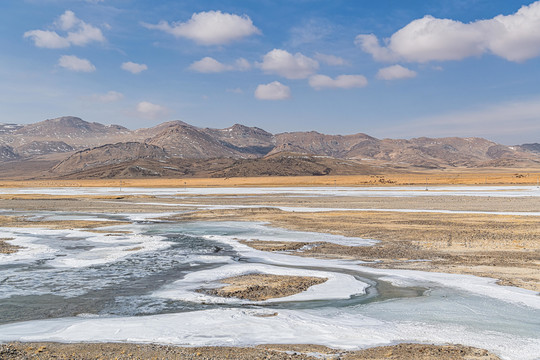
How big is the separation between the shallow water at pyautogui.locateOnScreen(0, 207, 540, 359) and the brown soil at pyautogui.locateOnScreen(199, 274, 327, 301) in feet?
1.70

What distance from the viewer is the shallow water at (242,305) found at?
33.1 feet

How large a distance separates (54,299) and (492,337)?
1194 centimetres

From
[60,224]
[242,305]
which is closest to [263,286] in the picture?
[242,305]

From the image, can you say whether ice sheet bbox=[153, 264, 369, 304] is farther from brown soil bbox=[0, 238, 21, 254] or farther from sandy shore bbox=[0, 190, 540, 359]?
brown soil bbox=[0, 238, 21, 254]

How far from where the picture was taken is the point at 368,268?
59.9 ft

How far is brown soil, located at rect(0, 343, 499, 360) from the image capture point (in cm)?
877

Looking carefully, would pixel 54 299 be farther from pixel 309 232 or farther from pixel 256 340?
pixel 309 232

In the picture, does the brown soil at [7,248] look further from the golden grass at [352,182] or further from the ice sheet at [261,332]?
the golden grass at [352,182]

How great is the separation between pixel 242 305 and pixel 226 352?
375 cm

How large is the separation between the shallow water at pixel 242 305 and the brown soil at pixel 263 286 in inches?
20.4

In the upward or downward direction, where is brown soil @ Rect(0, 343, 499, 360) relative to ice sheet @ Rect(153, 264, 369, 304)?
upward

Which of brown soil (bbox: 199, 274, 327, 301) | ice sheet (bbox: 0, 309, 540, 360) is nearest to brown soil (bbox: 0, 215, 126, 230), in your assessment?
brown soil (bbox: 199, 274, 327, 301)

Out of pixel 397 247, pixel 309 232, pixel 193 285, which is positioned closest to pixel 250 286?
pixel 193 285

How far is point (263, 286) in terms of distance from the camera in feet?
49.5
